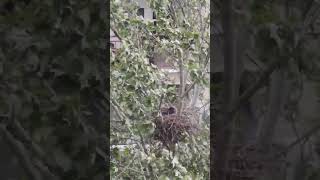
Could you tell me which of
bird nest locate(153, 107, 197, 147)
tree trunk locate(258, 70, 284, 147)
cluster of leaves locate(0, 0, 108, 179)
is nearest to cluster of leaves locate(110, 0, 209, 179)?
bird nest locate(153, 107, 197, 147)

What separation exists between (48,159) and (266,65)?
0.57 m

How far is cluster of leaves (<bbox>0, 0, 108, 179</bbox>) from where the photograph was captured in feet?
3.56

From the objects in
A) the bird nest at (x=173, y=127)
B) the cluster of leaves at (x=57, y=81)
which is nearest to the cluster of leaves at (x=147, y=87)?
the bird nest at (x=173, y=127)

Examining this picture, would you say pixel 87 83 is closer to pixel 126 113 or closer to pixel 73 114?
pixel 73 114

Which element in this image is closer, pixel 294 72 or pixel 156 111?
pixel 294 72

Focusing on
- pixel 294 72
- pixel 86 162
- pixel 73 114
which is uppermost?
pixel 294 72

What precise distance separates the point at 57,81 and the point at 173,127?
1.05 metres

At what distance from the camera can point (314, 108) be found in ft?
3.55

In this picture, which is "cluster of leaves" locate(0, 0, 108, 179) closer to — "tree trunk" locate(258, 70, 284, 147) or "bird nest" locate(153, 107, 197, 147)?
"tree trunk" locate(258, 70, 284, 147)

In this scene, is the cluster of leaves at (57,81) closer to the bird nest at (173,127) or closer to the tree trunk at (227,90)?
the tree trunk at (227,90)

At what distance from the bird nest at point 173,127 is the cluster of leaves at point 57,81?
968mm

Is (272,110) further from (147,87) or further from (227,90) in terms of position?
(147,87)

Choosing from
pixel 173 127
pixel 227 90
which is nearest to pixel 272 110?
pixel 227 90

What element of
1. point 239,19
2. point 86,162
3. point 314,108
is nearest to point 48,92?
point 86,162
